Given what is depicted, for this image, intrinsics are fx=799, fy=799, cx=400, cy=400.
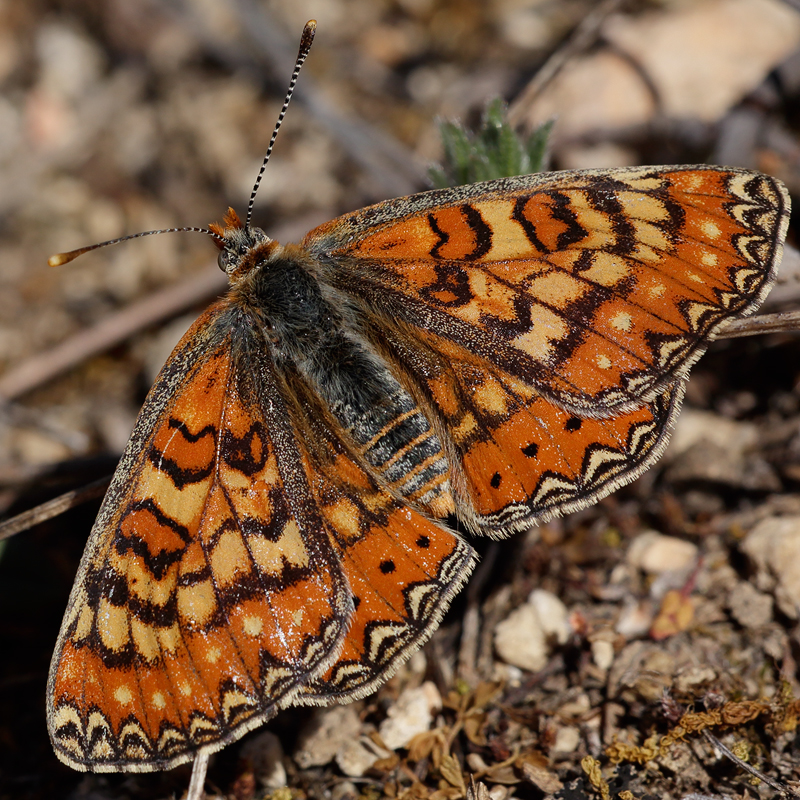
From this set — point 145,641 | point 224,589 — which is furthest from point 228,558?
point 145,641

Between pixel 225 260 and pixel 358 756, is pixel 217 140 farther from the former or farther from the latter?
pixel 358 756

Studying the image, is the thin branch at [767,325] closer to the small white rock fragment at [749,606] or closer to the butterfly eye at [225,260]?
the small white rock fragment at [749,606]

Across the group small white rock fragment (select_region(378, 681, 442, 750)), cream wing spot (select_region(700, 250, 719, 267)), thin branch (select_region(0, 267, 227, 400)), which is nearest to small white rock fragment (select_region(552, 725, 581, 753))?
small white rock fragment (select_region(378, 681, 442, 750))

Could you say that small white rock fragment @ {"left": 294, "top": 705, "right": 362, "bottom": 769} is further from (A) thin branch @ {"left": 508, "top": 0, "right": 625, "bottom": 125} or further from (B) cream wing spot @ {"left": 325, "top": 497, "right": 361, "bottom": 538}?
(A) thin branch @ {"left": 508, "top": 0, "right": 625, "bottom": 125}

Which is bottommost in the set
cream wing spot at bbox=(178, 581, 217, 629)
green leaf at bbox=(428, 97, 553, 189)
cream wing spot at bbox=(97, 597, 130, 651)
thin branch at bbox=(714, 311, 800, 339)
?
thin branch at bbox=(714, 311, 800, 339)

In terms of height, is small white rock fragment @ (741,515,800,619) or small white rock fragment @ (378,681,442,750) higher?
small white rock fragment @ (378,681,442,750)

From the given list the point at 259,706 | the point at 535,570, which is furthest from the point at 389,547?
the point at 535,570
